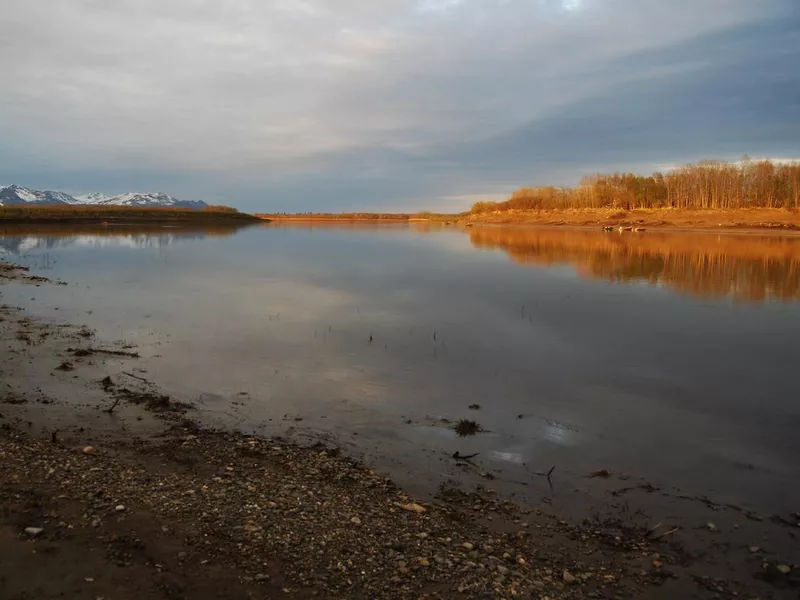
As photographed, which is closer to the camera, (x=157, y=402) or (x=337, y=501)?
(x=337, y=501)

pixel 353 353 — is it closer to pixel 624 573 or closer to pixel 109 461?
pixel 109 461

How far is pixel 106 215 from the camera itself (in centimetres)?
11869

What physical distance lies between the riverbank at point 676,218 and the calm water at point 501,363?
79289 millimetres

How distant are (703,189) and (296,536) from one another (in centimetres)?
14222

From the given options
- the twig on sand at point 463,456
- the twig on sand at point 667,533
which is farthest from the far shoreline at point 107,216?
the twig on sand at point 667,533

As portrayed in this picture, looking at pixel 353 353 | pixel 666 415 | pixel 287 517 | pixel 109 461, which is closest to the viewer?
pixel 287 517

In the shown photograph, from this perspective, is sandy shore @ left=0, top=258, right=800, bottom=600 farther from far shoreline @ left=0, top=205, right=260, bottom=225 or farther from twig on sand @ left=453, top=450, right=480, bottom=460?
far shoreline @ left=0, top=205, right=260, bottom=225

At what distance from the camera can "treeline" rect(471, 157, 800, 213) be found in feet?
374

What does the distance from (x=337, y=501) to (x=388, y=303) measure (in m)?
17.1

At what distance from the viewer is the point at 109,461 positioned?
7.68 m

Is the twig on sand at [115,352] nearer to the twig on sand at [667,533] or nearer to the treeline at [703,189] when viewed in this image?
the twig on sand at [667,533]

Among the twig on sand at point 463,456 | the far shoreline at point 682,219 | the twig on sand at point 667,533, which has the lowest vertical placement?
the twig on sand at point 667,533

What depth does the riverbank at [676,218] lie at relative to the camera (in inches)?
3839

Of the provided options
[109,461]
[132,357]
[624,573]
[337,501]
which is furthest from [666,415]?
[132,357]
